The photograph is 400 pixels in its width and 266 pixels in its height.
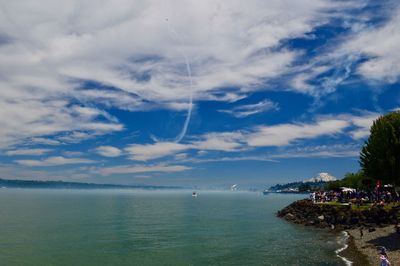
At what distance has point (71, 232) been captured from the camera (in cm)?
7481

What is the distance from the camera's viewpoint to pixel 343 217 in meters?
75.3

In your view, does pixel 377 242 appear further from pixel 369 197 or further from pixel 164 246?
pixel 369 197

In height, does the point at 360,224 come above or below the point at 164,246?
above

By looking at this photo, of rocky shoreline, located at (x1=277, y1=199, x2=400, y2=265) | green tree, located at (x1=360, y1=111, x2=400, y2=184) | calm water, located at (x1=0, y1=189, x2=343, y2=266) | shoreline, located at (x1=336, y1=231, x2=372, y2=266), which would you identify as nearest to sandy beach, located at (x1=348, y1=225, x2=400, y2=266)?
rocky shoreline, located at (x1=277, y1=199, x2=400, y2=265)

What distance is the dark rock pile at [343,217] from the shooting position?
219ft

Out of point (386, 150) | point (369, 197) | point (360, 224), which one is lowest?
point (360, 224)

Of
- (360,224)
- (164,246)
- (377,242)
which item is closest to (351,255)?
(377,242)

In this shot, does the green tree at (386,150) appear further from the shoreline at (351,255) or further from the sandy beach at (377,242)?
the shoreline at (351,255)

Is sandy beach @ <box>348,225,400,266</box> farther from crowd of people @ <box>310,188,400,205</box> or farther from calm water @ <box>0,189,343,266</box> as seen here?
crowd of people @ <box>310,188,400,205</box>

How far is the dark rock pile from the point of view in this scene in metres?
66.6

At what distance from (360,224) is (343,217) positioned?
243 inches

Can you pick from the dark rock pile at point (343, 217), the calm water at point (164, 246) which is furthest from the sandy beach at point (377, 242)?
the dark rock pile at point (343, 217)

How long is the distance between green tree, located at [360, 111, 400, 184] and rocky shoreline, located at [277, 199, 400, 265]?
630cm

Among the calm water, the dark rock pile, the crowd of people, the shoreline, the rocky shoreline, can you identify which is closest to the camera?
the shoreline
